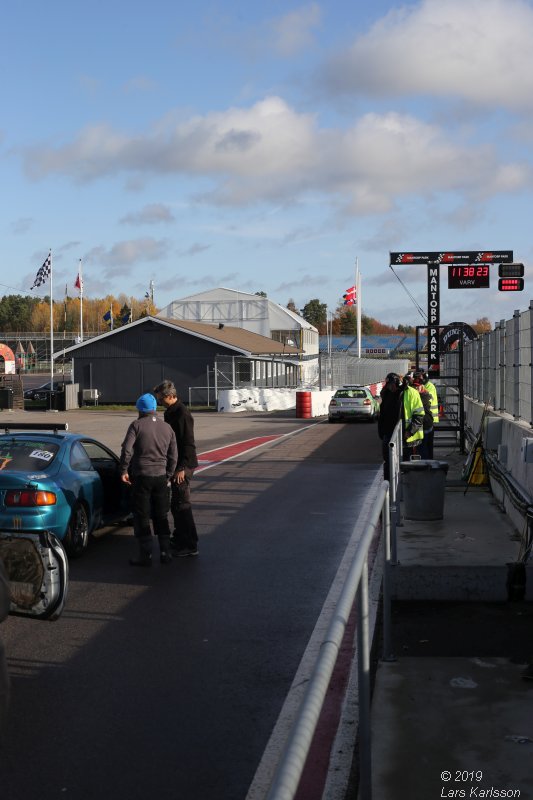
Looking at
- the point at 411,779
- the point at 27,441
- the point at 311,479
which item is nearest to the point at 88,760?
the point at 411,779

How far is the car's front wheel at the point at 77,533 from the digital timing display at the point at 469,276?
71.7 feet

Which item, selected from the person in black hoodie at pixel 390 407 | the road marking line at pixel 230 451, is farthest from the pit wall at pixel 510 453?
the road marking line at pixel 230 451

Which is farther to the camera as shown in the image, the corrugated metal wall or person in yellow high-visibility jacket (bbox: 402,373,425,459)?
the corrugated metal wall

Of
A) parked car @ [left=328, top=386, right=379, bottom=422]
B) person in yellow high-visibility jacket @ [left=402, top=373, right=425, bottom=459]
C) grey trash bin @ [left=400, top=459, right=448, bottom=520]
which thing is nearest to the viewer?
grey trash bin @ [left=400, top=459, right=448, bottom=520]

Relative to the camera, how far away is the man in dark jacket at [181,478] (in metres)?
10.4

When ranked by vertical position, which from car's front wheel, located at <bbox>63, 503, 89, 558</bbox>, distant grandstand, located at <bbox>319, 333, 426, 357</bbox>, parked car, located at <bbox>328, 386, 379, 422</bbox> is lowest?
car's front wheel, located at <bbox>63, 503, 89, 558</bbox>

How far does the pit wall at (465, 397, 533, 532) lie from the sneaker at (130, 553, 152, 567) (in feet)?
13.0

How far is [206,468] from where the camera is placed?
19.6 metres

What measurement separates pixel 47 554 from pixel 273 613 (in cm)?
206

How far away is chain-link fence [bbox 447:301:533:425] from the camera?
1087 centimetres

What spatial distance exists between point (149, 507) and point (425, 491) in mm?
3384

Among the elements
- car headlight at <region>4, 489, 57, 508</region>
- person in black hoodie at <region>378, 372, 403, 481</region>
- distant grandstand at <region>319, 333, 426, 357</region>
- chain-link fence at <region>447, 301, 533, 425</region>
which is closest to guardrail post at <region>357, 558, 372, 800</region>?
car headlight at <region>4, 489, 57, 508</region>

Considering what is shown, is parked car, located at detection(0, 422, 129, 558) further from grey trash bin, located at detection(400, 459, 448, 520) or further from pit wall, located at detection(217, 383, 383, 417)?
pit wall, located at detection(217, 383, 383, 417)

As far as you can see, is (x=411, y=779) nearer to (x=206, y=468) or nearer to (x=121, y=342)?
(x=206, y=468)
